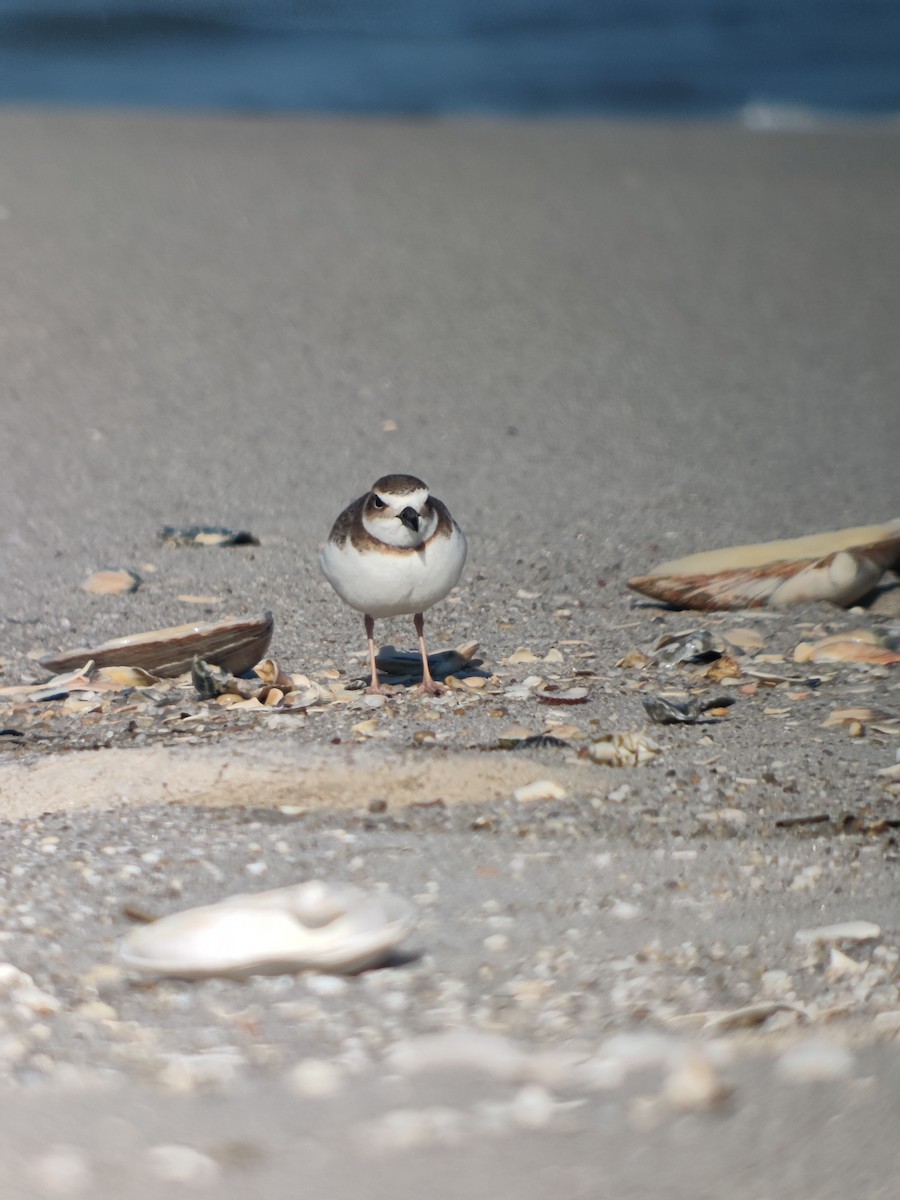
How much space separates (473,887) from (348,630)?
5.61 feet

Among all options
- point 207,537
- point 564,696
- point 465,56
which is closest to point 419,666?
point 564,696

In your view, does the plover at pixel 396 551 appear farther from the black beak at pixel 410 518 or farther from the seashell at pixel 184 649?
the seashell at pixel 184 649

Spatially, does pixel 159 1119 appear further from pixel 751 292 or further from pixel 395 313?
pixel 751 292

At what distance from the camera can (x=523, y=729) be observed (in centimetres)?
303

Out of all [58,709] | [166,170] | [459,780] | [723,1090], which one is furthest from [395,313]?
[723,1090]

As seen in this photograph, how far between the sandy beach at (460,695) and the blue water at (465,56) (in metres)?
4.44

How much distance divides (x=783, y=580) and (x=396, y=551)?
1.30 meters

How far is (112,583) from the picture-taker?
4.27 m

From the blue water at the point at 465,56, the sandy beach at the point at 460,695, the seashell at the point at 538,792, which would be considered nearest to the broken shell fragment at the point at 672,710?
the sandy beach at the point at 460,695

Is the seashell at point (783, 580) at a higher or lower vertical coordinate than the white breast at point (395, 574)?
lower

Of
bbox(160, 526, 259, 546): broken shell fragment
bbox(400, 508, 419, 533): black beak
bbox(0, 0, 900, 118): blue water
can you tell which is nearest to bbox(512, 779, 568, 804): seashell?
bbox(400, 508, 419, 533): black beak

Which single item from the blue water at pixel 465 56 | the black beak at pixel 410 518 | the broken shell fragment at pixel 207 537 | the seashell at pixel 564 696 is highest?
the blue water at pixel 465 56

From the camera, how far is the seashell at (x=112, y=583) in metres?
4.25

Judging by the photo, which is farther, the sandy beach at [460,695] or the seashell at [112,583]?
the seashell at [112,583]
